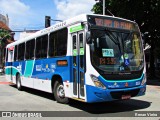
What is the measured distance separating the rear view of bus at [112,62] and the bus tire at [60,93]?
2269 mm

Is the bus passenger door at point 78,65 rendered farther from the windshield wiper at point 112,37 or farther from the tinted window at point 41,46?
the tinted window at point 41,46

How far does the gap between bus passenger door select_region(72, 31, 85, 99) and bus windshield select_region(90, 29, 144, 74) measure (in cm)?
49

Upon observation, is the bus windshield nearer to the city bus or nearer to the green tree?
the city bus

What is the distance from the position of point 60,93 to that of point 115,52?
3.09m

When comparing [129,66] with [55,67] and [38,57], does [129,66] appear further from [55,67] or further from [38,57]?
[38,57]

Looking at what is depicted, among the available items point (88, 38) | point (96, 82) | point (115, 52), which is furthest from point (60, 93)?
point (88, 38)

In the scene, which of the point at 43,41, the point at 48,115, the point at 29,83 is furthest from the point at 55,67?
the point at 29,83

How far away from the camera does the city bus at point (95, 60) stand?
9.47 meters

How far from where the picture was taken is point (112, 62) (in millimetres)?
9719

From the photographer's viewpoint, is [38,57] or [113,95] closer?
[113,95]

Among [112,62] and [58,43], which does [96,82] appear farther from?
[58,43]

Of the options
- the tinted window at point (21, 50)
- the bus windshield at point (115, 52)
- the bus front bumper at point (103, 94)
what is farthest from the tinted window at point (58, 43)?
the tinted window at point (21, 50)

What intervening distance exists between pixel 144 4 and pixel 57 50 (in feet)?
50.7

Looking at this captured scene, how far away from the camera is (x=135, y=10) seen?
982 inches
